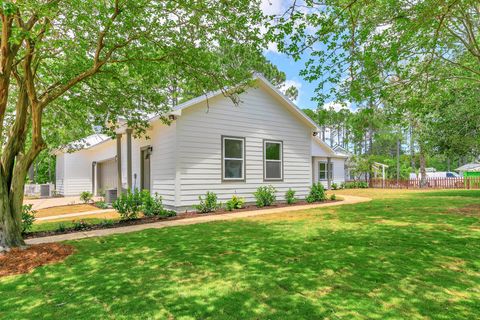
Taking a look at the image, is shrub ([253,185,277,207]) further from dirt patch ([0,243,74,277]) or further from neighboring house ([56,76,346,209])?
dirt patch ([0,243,74,277])

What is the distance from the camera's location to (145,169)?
12.4 m

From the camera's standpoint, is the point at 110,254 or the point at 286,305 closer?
the point at 286,305

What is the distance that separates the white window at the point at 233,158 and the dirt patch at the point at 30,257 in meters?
6.32

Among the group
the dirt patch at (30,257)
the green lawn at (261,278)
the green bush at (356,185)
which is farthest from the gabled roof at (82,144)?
the green bush at (356,185)

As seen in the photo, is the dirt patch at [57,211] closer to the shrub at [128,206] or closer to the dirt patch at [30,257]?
the shrub at [128,206]

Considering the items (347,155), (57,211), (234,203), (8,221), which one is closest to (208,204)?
(234,203)

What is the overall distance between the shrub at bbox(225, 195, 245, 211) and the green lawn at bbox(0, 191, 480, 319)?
4171 mm

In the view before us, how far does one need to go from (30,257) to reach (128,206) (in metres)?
3.68

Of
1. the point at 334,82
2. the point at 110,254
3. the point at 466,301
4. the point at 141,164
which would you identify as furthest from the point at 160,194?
the point at 466,301

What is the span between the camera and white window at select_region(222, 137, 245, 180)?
11.1 meters

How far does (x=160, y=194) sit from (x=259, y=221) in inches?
174

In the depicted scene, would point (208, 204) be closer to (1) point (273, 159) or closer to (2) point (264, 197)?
(2) point (264, 197)

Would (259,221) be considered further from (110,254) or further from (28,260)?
(28,260)

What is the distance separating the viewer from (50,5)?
14.8ft
